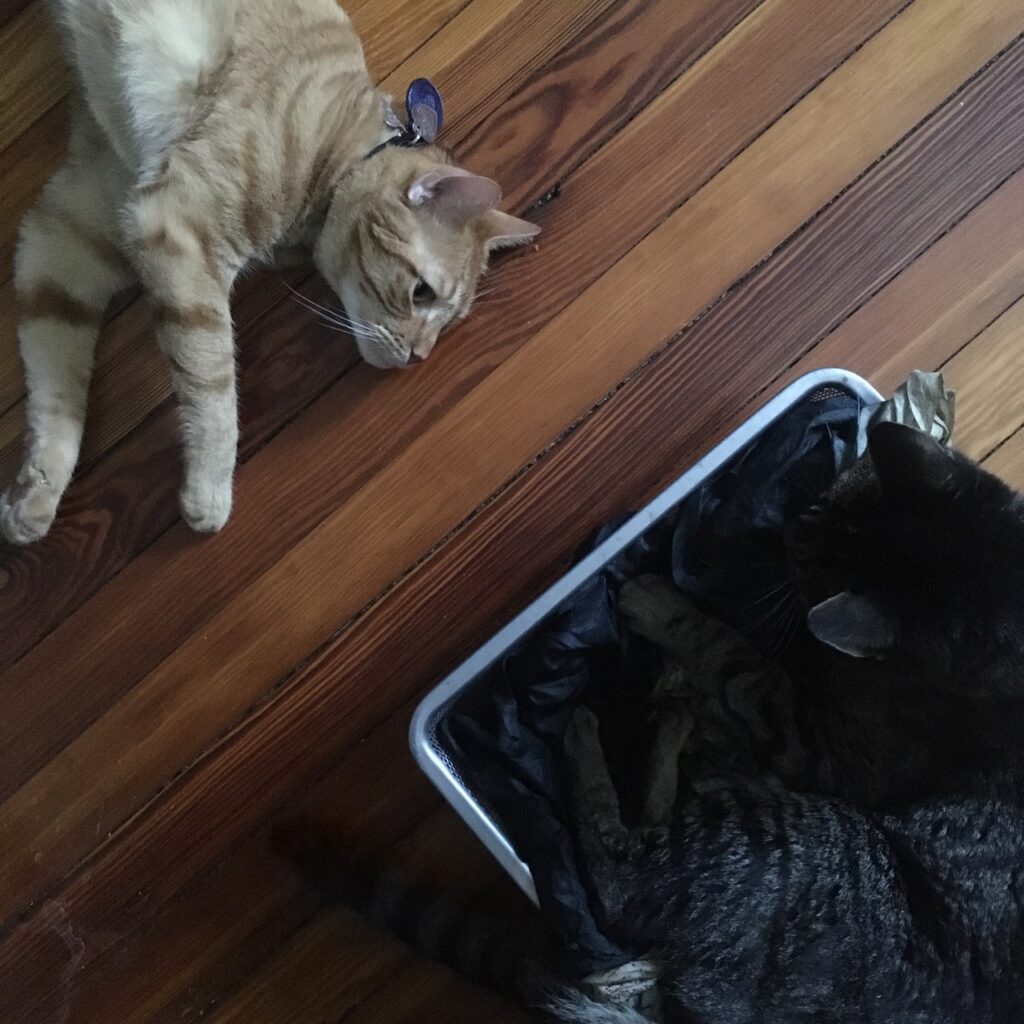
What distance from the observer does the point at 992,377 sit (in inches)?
61.7

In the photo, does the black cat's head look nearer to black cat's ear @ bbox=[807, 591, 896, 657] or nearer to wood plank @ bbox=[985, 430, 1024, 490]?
black cat's ear @ bbox=[807, 591, 896, 657]

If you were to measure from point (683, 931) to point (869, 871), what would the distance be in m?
0.25

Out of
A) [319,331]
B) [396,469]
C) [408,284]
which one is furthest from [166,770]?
[408,284]

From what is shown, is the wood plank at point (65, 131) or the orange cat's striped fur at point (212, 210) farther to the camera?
the wood plank at point (65, 131)

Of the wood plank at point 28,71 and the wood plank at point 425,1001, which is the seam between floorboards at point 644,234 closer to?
the wood plank at point 28,71

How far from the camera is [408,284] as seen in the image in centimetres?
136

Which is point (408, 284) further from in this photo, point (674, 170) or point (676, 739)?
point (676, 739)

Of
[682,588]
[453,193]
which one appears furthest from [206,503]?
[682,588]

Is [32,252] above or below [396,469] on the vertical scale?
above

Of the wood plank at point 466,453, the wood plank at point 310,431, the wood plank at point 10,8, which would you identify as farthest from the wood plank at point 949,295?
the wood plank at point 10,8

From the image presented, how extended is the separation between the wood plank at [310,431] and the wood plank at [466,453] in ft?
0.11

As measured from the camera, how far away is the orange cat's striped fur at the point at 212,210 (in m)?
1.28

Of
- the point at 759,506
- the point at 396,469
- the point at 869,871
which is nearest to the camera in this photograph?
the point at 869,871

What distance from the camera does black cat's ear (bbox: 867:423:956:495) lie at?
3.69 feet
